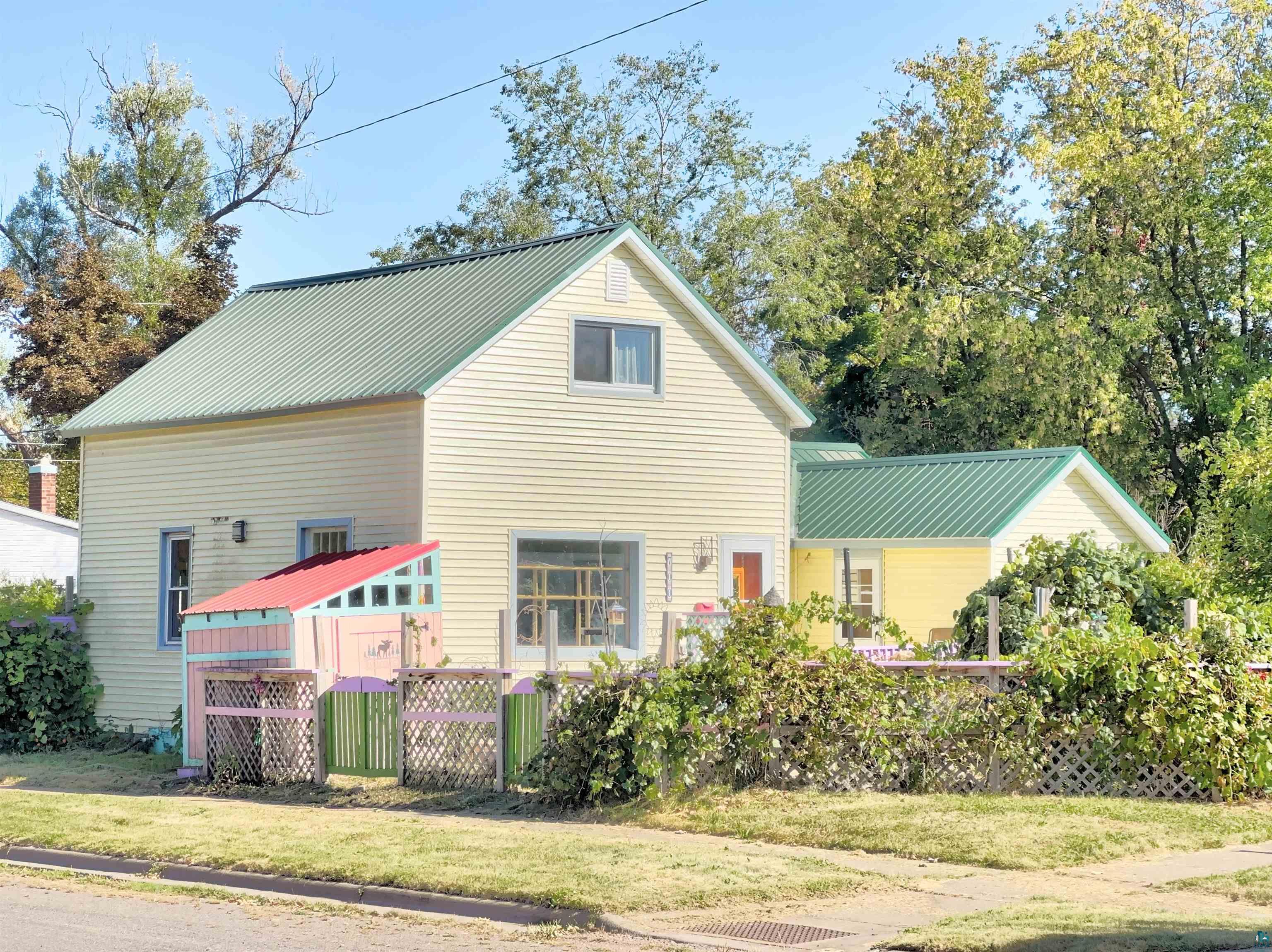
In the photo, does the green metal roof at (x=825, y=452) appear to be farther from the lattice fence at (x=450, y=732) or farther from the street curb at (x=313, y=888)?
the street curb at (x=313, y=888)

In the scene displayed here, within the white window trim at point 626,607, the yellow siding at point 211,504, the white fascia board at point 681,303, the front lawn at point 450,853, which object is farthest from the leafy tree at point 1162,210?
the front lawn at point 450,853

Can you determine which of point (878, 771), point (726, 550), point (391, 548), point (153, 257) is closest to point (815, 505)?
point (726, 550)

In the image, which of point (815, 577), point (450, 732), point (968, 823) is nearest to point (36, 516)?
point (815, 577)

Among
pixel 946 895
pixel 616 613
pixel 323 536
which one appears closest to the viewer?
pixel 946 895

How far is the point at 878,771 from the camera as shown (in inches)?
581

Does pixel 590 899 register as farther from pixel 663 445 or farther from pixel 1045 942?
pixel 663 445

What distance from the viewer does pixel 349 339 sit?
22703 millimetres

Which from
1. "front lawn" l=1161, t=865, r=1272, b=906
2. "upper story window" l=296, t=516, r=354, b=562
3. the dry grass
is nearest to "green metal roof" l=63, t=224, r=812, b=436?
"upper story window" l=296, t=516, r=354, b=562

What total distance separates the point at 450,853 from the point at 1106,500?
17.2m

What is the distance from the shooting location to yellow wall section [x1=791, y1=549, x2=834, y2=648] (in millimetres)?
26562

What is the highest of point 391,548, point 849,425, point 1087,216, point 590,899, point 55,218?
point 55,218

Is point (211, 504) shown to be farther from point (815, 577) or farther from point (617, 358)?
point (815, 577)

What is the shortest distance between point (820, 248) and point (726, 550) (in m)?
24.3

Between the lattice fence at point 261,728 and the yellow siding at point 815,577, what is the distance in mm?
11113
